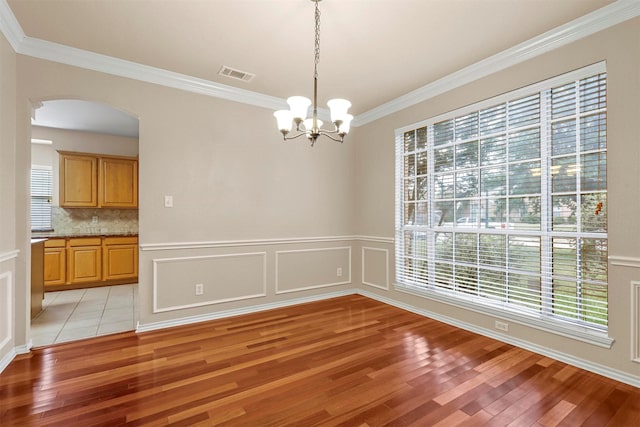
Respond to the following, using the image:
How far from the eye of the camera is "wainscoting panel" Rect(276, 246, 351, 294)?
4340 mm

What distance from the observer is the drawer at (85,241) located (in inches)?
214

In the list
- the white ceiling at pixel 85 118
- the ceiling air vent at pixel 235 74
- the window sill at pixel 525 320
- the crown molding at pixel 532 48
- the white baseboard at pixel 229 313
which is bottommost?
the white baseboard at pixel 229 313

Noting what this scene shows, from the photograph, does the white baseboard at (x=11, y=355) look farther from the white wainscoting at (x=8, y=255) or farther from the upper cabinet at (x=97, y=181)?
the upper cabinet at (x=97, y=181)

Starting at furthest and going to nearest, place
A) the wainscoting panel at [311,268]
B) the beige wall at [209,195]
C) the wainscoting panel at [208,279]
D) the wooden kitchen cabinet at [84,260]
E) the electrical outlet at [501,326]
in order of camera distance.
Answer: the wooden kitchen cabinet at [84,260] → the wainscoting panel at [311,268] → the wainscoting panel at [208,279] → the beige wall at [209,195] → the electrical outlet at [501,326]

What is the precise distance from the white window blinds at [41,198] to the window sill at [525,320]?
21.9 ft

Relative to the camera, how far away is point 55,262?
17.3 ft

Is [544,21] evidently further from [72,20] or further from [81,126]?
[81,126]

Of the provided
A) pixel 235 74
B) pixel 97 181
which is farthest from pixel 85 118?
pixel 235 74

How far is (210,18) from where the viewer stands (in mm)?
2502

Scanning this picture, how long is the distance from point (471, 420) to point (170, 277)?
10.3ft

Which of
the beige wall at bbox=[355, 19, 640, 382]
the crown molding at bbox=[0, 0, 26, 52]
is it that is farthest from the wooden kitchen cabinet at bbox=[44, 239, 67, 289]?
the beige wall at bbox=[355, 19, 640, 382]

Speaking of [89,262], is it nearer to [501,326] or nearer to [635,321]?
[501,326]

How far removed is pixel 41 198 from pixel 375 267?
629 cm

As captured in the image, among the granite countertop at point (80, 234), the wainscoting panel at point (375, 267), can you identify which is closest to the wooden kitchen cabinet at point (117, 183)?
the granite countertop at point (80, 234)
